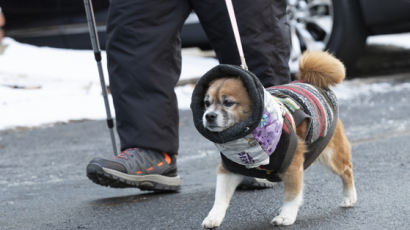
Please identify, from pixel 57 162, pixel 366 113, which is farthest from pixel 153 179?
pixel 366 113

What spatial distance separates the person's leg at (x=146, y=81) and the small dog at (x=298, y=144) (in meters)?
0.71

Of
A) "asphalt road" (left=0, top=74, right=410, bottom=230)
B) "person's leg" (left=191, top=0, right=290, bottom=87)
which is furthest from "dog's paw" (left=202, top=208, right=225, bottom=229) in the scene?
"person's leg" (left=191, top=0, right=290, bottom=87)

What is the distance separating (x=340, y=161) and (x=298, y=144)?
48 centimetres

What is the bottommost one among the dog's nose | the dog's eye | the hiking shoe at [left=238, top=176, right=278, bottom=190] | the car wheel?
the car wheel

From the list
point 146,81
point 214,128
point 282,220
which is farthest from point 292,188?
point 146,81

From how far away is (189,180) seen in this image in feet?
12.3

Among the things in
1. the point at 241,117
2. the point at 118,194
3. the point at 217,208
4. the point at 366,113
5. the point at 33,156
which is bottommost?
the point at 366,113

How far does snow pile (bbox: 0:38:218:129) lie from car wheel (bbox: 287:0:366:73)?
981 mm

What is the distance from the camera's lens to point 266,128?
8.12 ft

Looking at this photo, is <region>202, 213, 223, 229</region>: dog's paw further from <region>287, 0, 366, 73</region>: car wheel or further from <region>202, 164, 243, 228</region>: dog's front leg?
<region>287, 0, 366, 73</region>: car wheel

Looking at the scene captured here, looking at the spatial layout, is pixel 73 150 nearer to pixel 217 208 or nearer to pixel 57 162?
pixel 57 162

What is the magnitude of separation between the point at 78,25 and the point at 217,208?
4461 mm

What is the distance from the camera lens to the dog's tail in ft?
10.0

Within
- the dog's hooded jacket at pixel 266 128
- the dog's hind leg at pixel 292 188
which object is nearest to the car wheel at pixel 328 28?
the dog's hooded jacket at pixel 266 128
